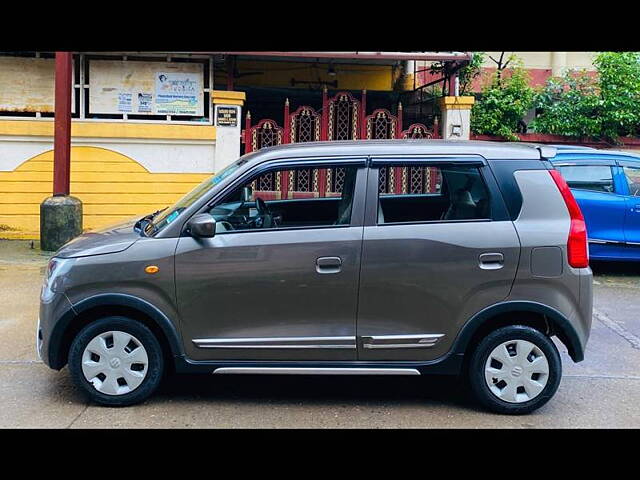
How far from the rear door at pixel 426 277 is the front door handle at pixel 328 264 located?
174mm

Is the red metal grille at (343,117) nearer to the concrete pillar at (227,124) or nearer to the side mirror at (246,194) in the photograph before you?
the concrete pillar at (227,124)

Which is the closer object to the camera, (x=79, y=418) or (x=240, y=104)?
(x=79, y=418)

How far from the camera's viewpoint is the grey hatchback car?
480 centimetres

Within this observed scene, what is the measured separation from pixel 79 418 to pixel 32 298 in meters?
3.64

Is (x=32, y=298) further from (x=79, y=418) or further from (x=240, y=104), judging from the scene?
(x=240, y=104)

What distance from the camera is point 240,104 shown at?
11375 mm

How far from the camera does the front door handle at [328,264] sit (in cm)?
480

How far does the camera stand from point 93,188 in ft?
37.2

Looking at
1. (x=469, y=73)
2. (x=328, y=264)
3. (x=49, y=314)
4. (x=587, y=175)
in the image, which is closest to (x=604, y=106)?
(x=469, y=73)

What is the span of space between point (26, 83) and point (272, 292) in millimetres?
8182

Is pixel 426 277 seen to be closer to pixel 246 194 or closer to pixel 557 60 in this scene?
pixel 246 194

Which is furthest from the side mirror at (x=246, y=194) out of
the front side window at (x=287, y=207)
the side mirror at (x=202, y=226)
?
the side mirror at (x=202, y=226)
